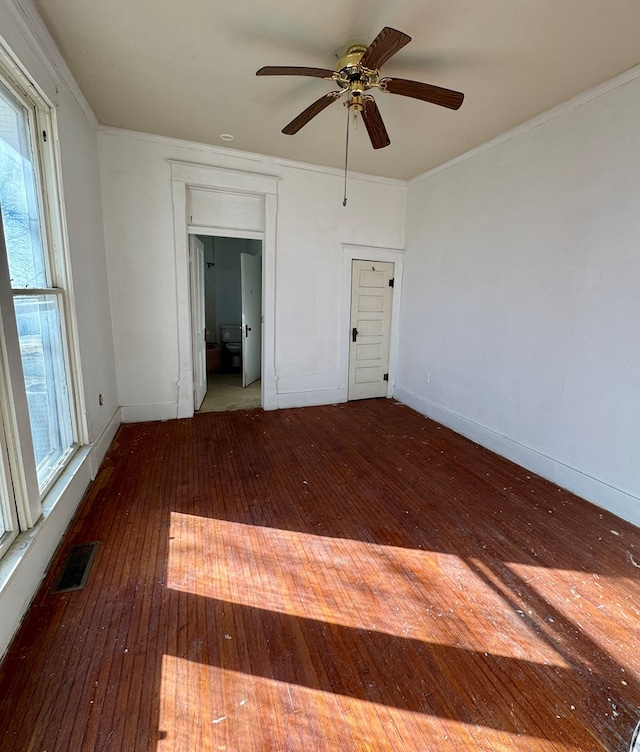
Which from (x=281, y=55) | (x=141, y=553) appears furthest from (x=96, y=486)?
(x=281, y=55)

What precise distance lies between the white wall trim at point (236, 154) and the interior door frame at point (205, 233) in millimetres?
148

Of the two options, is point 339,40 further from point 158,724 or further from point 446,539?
point 158,724

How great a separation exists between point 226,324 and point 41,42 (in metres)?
5.21

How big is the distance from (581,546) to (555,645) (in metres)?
0.89

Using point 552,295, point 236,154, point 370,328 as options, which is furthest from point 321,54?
point 370,328

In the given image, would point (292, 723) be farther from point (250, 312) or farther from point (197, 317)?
point (250, 312)

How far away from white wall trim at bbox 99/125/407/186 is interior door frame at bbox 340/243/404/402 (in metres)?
0.82

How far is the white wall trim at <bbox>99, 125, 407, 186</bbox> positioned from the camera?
347 cm

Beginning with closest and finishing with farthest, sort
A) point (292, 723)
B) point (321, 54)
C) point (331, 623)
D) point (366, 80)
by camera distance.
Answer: point (292, 723) → point (331, 623) → point (366, 80) → point (321, 54)

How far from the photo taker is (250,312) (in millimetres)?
5039

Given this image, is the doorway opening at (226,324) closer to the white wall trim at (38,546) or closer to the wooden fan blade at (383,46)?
the white wall trim at (38,546)

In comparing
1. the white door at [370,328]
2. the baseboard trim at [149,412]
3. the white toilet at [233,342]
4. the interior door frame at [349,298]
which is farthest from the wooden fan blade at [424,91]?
the white toilet at [233,342]

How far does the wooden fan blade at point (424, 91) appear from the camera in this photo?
2025 mm

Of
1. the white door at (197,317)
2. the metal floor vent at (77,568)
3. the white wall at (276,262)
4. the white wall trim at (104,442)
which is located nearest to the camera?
the metal floor vent at (77,568)
